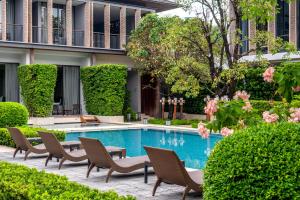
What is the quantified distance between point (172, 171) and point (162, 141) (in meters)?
12.7

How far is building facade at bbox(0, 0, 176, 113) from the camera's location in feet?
91.6

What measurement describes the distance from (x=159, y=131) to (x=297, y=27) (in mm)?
9983

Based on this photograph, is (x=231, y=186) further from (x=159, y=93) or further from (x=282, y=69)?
(x=159, y=93)

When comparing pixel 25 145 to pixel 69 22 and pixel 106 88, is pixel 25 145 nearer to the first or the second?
pixel 106 88

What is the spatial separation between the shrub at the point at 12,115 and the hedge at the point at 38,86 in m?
7.61

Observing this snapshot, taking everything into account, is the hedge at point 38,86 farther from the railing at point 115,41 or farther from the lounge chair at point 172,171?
the lounge chair at point 172,171

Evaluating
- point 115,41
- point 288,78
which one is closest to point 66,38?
point 115,41

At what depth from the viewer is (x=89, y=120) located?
28.6 m

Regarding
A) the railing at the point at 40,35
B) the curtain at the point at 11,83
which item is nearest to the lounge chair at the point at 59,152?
the curtain at the point at 11,83

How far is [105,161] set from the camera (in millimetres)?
9555

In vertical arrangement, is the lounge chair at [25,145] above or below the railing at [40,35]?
below

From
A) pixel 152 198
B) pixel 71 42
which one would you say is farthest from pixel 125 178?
pixel 71 42

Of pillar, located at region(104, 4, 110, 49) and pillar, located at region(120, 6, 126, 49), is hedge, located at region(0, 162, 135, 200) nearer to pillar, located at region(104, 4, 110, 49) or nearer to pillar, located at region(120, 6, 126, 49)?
pillar, located at region(104, 4, 110, 49)

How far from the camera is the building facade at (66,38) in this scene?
2792 centimetres
